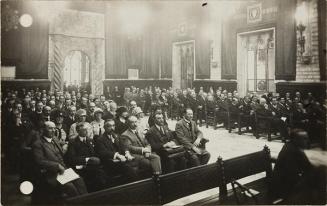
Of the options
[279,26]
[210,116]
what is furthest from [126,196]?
[279,26]

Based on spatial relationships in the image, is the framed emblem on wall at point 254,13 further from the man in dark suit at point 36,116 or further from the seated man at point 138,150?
the seated man at point 138,150

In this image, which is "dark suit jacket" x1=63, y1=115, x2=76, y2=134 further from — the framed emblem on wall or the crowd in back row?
the framed emblem on wall

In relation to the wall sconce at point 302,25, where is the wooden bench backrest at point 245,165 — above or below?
below

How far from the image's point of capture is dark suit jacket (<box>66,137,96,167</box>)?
13.8ft

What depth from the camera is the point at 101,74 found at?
52.7 feet

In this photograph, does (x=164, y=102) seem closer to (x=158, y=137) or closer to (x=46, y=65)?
(x=46, y=65)

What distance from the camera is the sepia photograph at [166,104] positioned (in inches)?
147

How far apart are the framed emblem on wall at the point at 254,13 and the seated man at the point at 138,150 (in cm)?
892

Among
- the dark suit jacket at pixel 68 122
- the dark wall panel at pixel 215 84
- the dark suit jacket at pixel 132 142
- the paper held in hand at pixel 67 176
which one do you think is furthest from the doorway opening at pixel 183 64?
the paper held in hand at pixel 67 176

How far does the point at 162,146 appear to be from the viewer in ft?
16.9

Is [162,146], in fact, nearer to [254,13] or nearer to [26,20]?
[254,13]

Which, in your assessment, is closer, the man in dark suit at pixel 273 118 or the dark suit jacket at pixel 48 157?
the dark suit jacket at pixel 48 157

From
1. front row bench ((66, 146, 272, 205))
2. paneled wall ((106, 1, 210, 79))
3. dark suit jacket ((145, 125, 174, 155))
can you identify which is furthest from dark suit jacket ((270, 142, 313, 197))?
paneled wall ((106, 1, 210, 79))

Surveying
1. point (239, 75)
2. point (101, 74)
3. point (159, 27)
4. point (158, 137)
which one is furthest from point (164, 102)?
point (158, 137)
